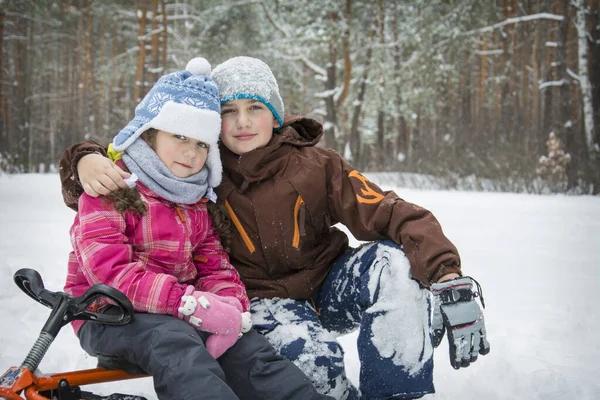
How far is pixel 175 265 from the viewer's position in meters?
1.95

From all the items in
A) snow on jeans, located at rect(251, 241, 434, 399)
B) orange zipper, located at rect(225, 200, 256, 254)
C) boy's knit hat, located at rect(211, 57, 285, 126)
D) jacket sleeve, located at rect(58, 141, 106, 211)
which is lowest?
snow on jeans, located at rect(251, 241, 434, 399)

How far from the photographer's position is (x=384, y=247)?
2.11 metres

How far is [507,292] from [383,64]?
1370cm

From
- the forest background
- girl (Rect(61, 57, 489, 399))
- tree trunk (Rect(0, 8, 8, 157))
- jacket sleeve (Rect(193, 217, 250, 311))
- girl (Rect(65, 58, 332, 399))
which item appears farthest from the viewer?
tree trunk (Rect(0, 8, 8, 157))

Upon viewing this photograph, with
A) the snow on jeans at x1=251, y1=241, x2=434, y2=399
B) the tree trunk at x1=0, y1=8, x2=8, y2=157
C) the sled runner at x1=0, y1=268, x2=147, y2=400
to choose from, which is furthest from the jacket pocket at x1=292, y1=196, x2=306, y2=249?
the tree trunk at x1=0, y1=8, x2=8, y2=157

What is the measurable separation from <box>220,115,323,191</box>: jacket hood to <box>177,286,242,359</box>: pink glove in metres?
0.61

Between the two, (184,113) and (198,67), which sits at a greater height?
(198,67)

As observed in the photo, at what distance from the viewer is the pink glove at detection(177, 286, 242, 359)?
1.72 metres

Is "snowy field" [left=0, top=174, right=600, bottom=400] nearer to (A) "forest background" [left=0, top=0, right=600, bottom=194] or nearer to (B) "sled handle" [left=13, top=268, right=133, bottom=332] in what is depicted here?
(B) "sled handle" [left=13, top=268, right=133, bottom=332]

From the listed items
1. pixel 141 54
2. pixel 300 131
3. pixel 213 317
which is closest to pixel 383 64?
pixel 141 54

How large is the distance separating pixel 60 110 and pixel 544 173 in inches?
1023

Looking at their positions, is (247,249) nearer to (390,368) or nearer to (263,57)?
(390,368)

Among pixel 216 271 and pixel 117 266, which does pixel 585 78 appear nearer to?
pixel 216 271

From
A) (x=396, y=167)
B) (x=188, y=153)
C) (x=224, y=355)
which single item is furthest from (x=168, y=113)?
(x=396, y=167)
